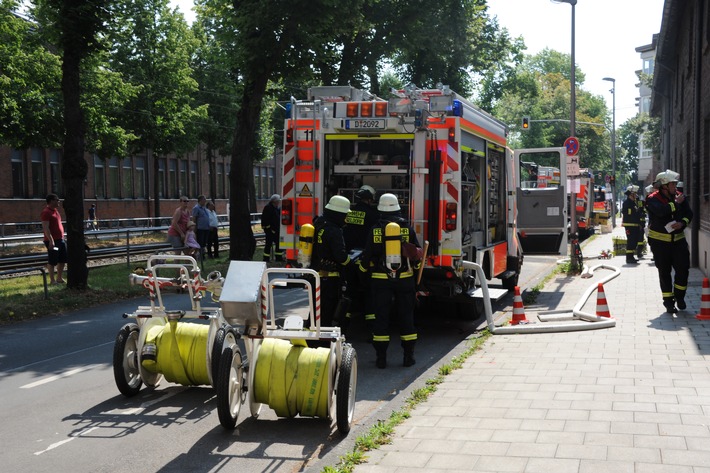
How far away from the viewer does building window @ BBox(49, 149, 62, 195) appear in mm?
39875

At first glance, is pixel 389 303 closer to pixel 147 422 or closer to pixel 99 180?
pixel 147 422

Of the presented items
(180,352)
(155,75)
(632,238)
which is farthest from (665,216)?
(155,75)

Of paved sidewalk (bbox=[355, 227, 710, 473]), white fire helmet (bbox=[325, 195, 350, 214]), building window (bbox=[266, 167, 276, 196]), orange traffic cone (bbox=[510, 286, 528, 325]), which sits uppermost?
building window (bbox=[266, 167, 276, 196])

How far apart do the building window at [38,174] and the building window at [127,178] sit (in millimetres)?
7309

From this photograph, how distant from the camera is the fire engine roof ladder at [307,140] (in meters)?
10.3

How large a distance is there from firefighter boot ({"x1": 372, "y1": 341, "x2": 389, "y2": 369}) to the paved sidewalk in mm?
802

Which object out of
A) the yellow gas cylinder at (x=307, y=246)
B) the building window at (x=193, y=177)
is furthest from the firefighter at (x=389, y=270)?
the building window at (x=193, y=177)

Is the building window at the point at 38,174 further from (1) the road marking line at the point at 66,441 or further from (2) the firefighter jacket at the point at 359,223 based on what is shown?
(1) the road marking line at the point at 66,441

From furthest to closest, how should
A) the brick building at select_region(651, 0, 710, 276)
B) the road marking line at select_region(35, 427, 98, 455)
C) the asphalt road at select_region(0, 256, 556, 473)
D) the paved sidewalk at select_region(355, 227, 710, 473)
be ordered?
the brick building at select_region(651, 0, 710, 276) < the road marking line at select_region(35, 427, 98, 455) < the asphalt road at select_region(0, 256, 556, 473) < the paved sidewalk at select_region(355, 227, 710, 473)

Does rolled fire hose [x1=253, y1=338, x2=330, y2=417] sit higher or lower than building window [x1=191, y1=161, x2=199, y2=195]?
lower

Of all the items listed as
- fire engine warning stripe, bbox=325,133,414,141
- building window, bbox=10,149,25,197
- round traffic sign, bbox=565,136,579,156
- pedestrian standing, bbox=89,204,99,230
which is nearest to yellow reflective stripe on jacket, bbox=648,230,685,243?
fire engine warning stripe, bbox=325,133,414,141

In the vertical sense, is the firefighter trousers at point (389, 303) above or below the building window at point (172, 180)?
below

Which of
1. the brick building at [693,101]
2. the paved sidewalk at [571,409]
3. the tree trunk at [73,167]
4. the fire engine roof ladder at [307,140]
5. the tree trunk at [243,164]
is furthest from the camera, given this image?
the tree trunk at [243,164]

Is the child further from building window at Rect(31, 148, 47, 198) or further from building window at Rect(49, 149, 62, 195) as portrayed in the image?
building window at Rect(49, 149, 62, 195)
